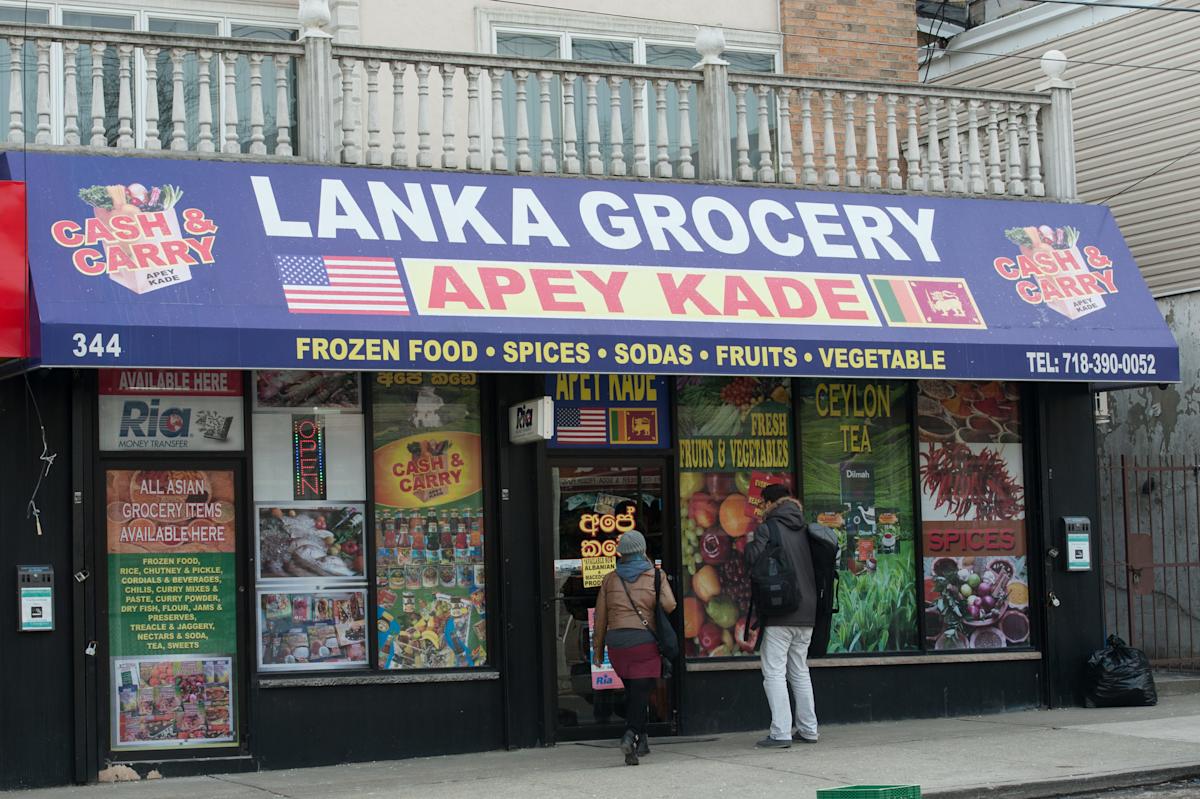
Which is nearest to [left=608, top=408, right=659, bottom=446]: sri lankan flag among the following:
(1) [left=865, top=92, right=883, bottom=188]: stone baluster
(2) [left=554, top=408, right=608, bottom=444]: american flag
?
(2) [left=554, top=408, right=608, bottom=444]: american flag

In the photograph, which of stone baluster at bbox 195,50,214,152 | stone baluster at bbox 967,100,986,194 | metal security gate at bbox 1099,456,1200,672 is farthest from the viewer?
metal security gate at bbox 1099,456,1200,672

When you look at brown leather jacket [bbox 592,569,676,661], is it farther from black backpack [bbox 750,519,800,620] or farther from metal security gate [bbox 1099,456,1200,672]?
metal security gate [bbox 1099,456,1200,672]

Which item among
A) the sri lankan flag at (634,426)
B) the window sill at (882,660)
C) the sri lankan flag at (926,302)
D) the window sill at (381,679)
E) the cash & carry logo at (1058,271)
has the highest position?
the cash & carry logo at (1058,271)

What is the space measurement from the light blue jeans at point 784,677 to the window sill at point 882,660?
828 millimetres

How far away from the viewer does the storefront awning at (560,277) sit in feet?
35.0

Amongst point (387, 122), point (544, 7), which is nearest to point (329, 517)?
point (387, 122)

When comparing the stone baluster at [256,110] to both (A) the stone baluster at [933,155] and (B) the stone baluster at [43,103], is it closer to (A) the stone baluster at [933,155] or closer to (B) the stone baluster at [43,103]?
(B) the stone baluster at [43,103]

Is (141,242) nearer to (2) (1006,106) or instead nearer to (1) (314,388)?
(1) (314,388)

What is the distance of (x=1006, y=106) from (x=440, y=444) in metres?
6.05

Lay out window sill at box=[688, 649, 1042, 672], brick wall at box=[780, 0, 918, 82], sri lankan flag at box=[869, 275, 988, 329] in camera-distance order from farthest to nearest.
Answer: brick wall at box=[780, 0, 918, 82] → window sill at box=[688, 649, 1042, 672] → sri lankan flag at box=[869, 275, 988, 329]

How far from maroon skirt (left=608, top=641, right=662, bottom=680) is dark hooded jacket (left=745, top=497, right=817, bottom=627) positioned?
3.27ft

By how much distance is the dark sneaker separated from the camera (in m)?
11.8

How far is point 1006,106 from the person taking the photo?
567 inches

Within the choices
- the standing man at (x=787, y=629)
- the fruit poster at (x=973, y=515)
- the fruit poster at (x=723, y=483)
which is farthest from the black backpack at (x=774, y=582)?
the fruit poster at (x=973, y=515)
